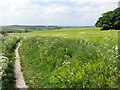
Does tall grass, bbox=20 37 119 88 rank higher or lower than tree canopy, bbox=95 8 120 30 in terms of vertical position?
lower

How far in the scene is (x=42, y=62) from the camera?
13.0 meters

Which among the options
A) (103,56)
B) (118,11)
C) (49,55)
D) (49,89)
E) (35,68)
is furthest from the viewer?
(118,11)

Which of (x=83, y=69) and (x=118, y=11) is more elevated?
(x=118, y=11)

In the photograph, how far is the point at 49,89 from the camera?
834 centimetres

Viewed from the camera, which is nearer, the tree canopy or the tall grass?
the tall grass

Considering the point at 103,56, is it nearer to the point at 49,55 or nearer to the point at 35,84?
the point at 35,84

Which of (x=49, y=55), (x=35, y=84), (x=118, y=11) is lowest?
(x=35, y=84)

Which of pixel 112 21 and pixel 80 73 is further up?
pixel 112 21

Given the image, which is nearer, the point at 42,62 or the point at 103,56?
the point at 103,56

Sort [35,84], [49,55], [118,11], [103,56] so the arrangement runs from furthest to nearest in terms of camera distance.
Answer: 1. [118,11]
2. [49,55]
3. [103,56]
4. [35,84]

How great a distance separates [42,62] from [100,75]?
21.3 feet

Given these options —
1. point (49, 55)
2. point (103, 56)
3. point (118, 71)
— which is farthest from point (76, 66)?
point (49, 55)

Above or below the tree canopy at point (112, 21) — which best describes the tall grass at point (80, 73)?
below

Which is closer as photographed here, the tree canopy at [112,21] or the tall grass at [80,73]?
the tall grass at [80,73]
